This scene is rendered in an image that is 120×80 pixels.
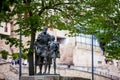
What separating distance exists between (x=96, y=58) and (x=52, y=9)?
39418mm

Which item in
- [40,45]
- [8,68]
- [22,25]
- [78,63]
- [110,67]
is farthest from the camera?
[78,63]

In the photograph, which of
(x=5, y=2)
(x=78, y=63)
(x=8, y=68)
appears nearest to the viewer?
(x=5, y=2)

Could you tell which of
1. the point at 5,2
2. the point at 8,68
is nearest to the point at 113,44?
the point at 8,68

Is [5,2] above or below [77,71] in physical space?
above

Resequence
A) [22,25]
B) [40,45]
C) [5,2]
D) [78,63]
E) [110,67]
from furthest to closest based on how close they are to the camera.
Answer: [78,63], [110,67], [22,25], [40,45], [5,2]

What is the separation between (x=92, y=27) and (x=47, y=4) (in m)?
3.42

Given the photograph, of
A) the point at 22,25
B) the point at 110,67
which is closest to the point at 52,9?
the point at 22,25

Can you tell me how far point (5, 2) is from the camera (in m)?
12.9

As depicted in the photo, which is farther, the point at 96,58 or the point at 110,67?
the point at 96,58

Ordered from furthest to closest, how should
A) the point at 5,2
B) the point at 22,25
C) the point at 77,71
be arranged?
1. the point at 77,71
2. the point at 22,25
3. the point at 5,2

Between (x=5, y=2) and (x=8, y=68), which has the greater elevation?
(x=5, y=2)

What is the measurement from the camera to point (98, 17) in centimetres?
2902

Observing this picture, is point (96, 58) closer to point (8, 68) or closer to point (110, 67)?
point (110, 67)

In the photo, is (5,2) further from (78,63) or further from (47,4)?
(78,63)
